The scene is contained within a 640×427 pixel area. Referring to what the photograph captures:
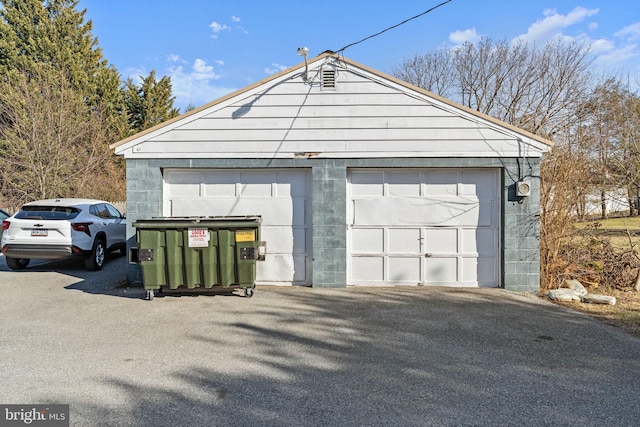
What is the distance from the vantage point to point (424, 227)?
26.4ft

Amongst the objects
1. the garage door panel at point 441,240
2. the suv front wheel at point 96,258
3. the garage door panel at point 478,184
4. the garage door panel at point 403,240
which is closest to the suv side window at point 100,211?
the suv front wheel at point 96,258

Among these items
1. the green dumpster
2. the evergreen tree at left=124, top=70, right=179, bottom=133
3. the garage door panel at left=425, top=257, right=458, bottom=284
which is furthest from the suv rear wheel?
the evergreen tree at left=124, top=70, right=179, bottom=133

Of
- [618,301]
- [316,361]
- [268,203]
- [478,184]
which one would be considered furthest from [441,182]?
[316,361]

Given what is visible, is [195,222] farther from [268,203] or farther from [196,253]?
[268,203]

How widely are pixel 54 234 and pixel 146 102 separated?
22.2 m

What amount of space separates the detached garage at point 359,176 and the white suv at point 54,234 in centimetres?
201

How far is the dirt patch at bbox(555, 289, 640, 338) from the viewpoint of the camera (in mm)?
5867

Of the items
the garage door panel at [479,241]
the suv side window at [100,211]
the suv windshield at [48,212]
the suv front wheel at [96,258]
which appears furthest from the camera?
the suv side window at [100,211]

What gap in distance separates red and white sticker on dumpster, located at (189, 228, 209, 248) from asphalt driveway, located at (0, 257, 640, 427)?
0.95 m

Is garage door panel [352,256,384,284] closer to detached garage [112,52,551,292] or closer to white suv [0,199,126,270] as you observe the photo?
detached garage [112,52,551,292]

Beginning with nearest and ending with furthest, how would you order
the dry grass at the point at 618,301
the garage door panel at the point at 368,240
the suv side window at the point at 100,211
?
the dry grass at the point at 618,301
the garage door panel at the point at 368,240
the suv side window at the point at 100,211

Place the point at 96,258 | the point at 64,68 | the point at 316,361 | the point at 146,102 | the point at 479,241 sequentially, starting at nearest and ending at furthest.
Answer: the point at 316,361 → the point at 479,241 → the point at 96,258 → the point at 64,68 → the point at 146,102

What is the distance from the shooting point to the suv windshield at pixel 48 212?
9008 mm

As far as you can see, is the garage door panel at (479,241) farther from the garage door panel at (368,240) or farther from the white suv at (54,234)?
the white suv at (54,234)
